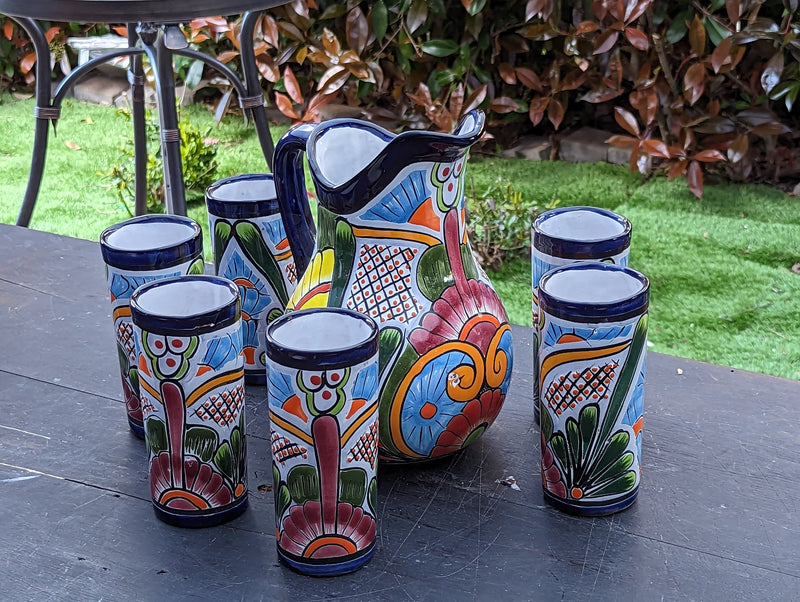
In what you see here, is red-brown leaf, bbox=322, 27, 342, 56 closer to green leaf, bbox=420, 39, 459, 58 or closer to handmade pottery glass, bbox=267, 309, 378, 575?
green leaf, bbox=420, 39, 459, 58

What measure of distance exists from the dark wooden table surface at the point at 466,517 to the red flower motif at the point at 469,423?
3 centimetres

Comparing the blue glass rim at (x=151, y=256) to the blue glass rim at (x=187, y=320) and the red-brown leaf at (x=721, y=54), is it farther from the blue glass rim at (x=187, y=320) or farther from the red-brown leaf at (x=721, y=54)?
the red-brown leaf at (x=721, y=54)

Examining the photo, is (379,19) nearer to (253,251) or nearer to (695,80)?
Result: (695,80)

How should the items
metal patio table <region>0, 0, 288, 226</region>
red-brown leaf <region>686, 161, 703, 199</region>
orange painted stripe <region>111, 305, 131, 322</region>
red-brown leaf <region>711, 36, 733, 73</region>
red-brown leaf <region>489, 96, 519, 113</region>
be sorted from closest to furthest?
1. orange painted stripe <region>111, 305, 131, 322</region>
2. metal patio table <region>0, 0, 288, 226</region>
3. red-brown leaf <region>711, 36, 733, 73</region>
4. red-brown leaf <region>686, 161, 703, 199</region>
5. red-brown leaf <region>489, 96, 519, 113</region>

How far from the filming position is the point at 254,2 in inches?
57.2

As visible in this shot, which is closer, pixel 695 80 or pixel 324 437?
pixel 324 437

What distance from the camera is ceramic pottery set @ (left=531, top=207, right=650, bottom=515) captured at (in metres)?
0.69

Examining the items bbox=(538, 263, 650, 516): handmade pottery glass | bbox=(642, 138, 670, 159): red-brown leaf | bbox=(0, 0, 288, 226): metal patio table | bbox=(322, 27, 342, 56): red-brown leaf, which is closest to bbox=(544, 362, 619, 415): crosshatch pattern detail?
bbox=(538, 263, 650, 516): handmade pottery glass

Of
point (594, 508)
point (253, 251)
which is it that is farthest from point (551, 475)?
point (253, 251)

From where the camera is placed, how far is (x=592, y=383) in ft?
2.31

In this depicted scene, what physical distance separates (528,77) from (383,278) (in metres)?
2.50

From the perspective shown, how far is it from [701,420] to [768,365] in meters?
1.37

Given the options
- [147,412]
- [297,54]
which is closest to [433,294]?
[147,412]

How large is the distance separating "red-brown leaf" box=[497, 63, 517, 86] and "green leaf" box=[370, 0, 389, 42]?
41 centimetres
